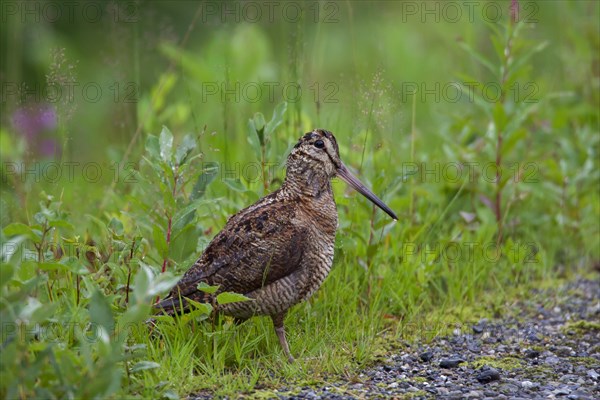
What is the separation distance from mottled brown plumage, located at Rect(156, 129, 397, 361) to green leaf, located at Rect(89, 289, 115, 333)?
74cm

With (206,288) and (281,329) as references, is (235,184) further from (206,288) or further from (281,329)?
(206,288)

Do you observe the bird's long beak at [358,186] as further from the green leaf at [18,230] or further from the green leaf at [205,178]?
the green leaf at [18,230]

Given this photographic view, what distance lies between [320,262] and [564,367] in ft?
4.67

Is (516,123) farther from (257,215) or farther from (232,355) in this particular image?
(232,355)

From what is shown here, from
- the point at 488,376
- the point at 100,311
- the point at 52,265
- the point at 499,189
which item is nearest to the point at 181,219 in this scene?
the point at 52,265

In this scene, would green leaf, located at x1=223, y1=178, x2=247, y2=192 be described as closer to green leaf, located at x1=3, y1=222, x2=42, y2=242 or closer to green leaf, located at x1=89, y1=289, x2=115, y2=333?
green leaf, located at x1=3, y1=222, x2=42, y2=242

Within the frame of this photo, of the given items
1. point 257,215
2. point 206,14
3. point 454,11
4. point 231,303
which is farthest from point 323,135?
point 454,11

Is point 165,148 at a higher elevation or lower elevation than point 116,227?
Result: higher

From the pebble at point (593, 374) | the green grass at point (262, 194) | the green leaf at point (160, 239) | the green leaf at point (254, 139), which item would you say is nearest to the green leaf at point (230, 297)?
the green grass at point (262, 194)

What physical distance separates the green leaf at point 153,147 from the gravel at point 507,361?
1492 millimetres

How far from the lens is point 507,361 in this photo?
5.15m

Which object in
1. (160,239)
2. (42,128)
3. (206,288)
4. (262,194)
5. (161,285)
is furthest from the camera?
(42,128)

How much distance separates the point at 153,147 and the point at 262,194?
91 centimetres

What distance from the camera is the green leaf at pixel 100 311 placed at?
4059 mm
